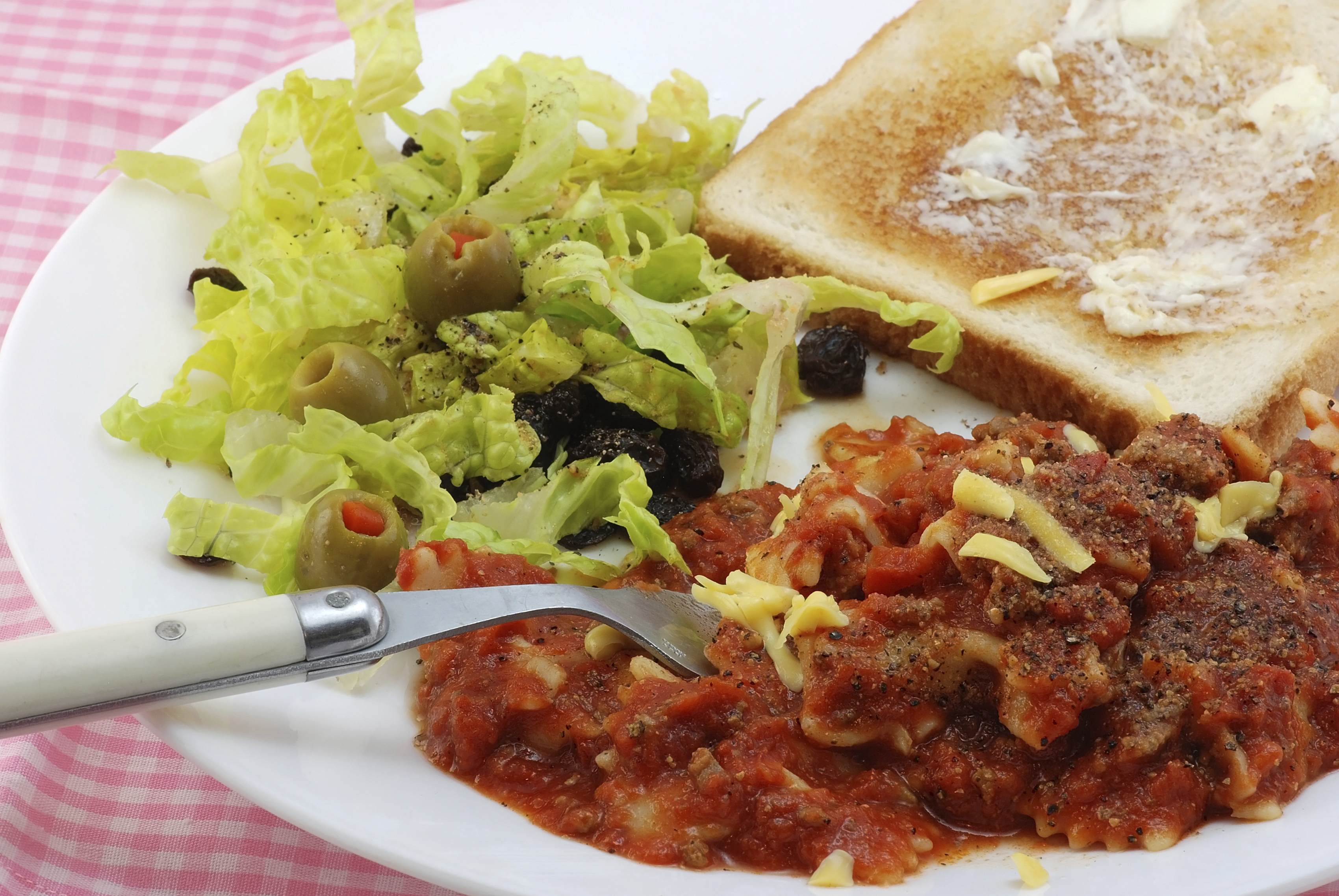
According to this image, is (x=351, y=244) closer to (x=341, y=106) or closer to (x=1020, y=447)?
(x=341, y=106)

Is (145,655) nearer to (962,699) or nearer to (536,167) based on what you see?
(962,699)

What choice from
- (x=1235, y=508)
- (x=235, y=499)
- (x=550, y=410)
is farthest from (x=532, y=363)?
(x=1235, y=508)

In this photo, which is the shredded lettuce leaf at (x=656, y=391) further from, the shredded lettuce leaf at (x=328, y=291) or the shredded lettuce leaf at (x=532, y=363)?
the shredded lettuce leaf at (x=328, y=291)

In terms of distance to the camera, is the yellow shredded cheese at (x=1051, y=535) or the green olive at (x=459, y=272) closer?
the yellow shredded cheese at (x=1051, y=535)

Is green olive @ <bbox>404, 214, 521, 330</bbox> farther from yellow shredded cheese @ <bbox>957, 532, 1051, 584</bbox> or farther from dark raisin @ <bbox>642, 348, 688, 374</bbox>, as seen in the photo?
yellow shredded cheese @ <bbox>957, 532, 1051, 584</bbox>

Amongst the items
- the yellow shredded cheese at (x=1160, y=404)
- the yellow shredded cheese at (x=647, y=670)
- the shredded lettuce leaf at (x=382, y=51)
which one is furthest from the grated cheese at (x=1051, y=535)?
the shredded lettuce leaf at (x=382, y=51)

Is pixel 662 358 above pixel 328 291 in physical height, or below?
below
